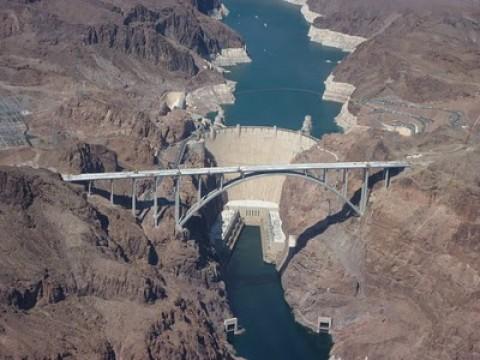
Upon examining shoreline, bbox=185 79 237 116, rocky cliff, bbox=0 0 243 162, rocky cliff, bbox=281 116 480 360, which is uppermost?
rocky cliff, bbox=281 116 480 360

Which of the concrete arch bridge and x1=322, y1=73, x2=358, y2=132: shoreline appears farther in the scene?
x1=322, y1=73, x2=358, y2=132: shoreline

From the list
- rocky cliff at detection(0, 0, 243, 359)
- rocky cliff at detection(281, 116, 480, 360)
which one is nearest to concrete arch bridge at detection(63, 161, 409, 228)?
rocky cliff at detection(281, 116, 480, 360)

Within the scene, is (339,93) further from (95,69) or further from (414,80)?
(95,69)

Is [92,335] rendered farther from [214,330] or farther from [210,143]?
[210,143]

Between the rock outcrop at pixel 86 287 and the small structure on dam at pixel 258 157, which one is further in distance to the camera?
the small structure on dam at pixel 258 157

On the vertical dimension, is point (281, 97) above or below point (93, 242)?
below

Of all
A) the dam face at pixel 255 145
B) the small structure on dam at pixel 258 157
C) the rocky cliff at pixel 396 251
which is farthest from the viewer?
the dam face at pixel 255 145

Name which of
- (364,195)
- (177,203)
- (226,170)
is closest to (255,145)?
(364,195)

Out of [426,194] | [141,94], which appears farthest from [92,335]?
[141,94]

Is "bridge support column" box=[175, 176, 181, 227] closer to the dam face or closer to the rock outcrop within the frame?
the rock outcrop

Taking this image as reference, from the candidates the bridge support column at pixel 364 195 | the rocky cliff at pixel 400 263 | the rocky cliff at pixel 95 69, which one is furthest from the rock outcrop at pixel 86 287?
the rocky cliff at pixel 95 69

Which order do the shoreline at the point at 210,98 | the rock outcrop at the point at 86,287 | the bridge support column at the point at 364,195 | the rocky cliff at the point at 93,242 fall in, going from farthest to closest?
the shoreline at the point at 210,98 < the bridge support column at the point at 364,195 < the rocky cliff at the point at 93,242 < the rock outcrop at the point at 86,287

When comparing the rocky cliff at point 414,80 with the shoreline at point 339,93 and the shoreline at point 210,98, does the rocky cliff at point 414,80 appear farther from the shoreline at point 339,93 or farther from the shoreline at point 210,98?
the shoreline at point 210,98
